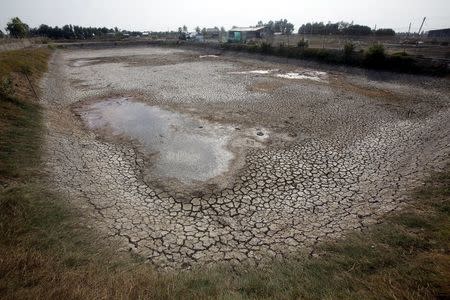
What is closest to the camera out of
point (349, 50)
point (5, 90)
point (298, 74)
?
point (5, 90)

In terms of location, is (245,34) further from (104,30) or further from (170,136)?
(104,30)

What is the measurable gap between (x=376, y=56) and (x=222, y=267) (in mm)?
25531

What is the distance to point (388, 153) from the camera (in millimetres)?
10531

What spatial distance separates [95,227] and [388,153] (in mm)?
11351

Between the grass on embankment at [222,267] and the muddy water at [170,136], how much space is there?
3.97 meters

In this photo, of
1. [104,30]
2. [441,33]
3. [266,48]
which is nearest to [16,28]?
[104,30]

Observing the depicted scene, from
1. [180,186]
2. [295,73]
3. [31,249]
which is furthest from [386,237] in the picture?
[295,73]

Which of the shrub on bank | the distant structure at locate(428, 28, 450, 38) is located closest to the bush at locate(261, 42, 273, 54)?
the shrub on bank

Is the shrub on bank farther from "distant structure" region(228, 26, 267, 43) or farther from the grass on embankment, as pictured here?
"distant structure" region(228, 26, 267, 43)

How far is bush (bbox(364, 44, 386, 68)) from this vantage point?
23.1 m

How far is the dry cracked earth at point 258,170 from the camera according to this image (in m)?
6.84

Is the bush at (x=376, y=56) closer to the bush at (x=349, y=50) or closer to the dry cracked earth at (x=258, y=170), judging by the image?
the bush at (x=349, y=50)

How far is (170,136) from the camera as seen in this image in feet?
42.1

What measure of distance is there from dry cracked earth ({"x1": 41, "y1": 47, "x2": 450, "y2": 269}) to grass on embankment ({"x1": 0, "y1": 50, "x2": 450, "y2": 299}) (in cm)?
53
